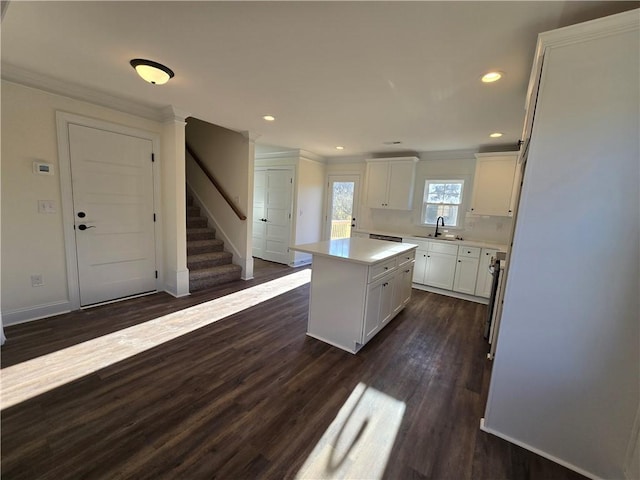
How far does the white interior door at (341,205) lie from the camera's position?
19.7ft

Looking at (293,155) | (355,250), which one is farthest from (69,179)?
(293,155)

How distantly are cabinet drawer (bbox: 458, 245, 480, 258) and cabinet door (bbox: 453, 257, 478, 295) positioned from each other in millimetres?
47

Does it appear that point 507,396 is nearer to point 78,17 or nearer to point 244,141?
point 78,17

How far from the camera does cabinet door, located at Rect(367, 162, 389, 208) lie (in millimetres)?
5172

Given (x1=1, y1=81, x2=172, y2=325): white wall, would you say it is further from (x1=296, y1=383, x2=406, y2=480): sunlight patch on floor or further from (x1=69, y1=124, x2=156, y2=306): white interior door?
(x1=296, y1=383, x2=406, y2=480): sunlight patch on floor

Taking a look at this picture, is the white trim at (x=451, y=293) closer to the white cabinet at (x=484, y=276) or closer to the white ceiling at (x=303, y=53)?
the white cabinet at (x=484, y=276)

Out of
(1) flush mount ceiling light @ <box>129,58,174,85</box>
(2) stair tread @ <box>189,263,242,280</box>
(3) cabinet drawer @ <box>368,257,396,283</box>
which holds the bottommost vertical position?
(2) stair tread @ <box>189,263,242,280</box>

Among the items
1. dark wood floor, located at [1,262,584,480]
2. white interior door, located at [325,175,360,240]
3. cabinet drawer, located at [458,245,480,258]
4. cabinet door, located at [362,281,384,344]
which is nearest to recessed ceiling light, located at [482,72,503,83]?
cabinet door, located at [362,281,384,344]

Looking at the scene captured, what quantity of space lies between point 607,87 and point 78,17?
2917 millimetres

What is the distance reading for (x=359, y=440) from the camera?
5.32 ft

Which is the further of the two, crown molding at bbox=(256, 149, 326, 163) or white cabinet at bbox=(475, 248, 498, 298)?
crown molding at bbox=(256, 149, 326, 163)

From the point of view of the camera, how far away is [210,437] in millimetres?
1584

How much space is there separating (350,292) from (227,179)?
128 inches

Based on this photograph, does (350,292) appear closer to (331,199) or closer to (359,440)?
(359,440)
